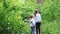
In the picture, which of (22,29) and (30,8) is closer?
(22,29)

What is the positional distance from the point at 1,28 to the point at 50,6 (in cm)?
615

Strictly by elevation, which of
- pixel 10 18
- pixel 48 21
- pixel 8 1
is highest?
pixel 8 1

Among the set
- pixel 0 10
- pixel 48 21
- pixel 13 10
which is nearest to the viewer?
pixel 0 10

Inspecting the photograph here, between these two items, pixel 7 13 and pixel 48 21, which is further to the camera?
pixel 48 21

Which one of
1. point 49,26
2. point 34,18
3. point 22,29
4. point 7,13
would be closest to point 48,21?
point 49,26

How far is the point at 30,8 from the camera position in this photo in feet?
63.1

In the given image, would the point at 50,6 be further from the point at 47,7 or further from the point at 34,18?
the point at 34,18

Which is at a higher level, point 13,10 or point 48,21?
point 13,10

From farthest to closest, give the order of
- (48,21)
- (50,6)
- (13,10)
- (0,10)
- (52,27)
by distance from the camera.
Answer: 1. (50,6)
2. (48,21)
3. (52,27)
4. (13,10)
5. (0,10)

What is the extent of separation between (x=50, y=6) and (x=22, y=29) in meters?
4.95

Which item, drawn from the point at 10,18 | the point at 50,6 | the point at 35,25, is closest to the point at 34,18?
the point at 35,25

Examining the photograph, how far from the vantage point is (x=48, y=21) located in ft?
57.1

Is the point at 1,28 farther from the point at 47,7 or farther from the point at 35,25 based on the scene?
the point at 47,7

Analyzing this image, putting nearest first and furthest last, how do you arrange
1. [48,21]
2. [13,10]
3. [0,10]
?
[0,10]
[13,10]
[48,21]
